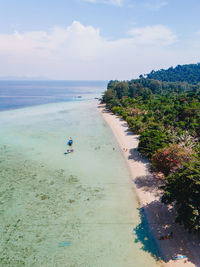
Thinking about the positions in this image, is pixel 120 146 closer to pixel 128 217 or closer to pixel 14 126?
pixel 128 217

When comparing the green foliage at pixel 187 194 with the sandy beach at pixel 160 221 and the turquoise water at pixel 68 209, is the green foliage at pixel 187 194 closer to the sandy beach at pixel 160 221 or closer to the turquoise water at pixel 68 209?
the sandy beach at pixel 160 221

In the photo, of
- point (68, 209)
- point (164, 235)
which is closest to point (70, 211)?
point (68, 209)

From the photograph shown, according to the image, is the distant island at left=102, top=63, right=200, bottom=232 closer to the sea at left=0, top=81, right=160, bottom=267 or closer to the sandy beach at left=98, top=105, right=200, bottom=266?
the sandy beach at left=98, top=105, right=200, bottom=266

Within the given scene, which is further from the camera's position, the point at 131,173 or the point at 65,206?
the point at 131,173

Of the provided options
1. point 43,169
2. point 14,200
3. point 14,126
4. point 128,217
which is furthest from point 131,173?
point 14,126

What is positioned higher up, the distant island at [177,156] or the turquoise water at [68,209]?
the distant island at [177,156]

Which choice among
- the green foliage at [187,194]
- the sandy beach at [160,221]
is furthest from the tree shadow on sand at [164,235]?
the green foliage at [187,194]

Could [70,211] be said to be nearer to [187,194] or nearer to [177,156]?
[187,194]

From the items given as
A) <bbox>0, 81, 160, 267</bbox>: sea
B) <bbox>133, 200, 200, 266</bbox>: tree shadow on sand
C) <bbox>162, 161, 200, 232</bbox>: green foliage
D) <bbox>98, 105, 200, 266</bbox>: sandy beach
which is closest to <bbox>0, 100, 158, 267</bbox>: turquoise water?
<bbox>0, 81, 160, 267</bbox>: sea
